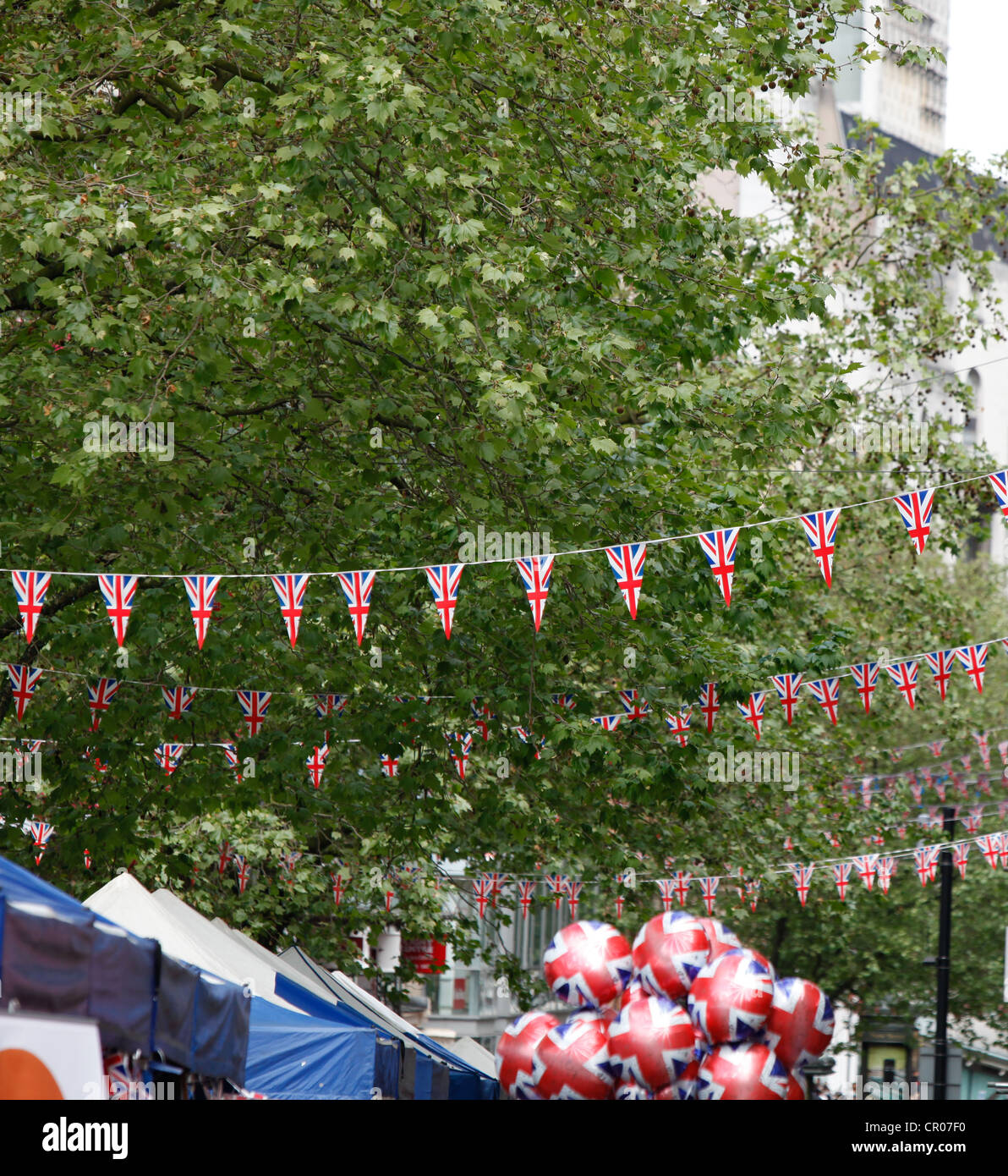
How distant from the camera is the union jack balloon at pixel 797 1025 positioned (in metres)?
10.7

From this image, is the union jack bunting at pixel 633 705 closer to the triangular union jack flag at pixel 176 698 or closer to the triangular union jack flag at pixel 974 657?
the triangular union jack flag at pixel 974 657

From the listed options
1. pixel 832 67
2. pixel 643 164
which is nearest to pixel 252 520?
pixel 643 164

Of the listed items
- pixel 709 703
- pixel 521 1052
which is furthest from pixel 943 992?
pixel 521 1052

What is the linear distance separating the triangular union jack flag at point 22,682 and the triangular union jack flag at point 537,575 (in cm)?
493

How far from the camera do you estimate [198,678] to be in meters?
15.9

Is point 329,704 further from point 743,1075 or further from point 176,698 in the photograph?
point 743,1075

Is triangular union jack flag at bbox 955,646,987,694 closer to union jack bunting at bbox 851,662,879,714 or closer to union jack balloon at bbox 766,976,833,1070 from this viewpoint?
union jack bunting at bbox 851,662,879,714

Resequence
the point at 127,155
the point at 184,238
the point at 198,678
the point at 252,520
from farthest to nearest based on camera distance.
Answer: the point at 198,678, the point at 252,520, the point at 127,155, the point at 184,238

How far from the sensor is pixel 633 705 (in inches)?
639

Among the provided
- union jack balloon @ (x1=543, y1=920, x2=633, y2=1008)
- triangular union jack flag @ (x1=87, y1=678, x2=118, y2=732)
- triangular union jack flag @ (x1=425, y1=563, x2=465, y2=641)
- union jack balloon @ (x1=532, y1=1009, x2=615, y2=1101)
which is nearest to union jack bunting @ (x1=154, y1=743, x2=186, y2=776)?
triangular union jack flag @ (x1=87, y1=678, x2=118, y2=732)

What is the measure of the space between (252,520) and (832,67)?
6.26 meters

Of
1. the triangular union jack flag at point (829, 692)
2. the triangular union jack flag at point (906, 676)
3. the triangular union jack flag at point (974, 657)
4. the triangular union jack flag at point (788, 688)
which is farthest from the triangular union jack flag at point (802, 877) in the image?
the triangular union jack flag at point (788, 688)

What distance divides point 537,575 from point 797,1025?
3.96 meters
